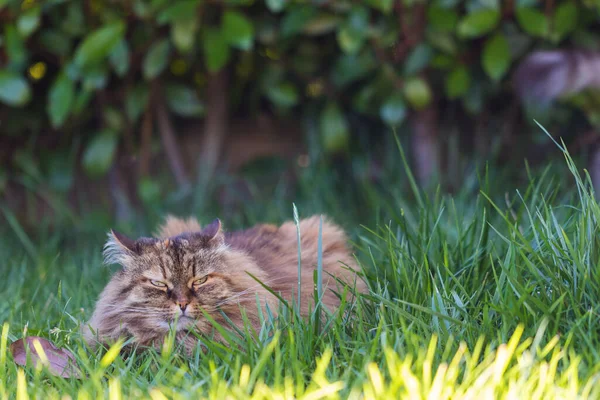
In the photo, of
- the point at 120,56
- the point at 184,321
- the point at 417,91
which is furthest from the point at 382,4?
the point at 184,321

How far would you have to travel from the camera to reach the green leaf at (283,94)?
3.71 m

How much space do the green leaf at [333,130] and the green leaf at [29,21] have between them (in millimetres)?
1406

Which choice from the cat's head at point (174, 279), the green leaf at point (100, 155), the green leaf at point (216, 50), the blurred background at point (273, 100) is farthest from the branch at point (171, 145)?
the cat's head at point (174, 279)

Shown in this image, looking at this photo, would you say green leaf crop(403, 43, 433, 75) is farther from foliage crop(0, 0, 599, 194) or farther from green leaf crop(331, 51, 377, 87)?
green leaf crop(331, 51, 377, 87)

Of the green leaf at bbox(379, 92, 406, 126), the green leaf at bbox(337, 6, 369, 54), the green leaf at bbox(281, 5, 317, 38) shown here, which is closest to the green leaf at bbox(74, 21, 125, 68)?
the green leaf at bbox(281, 5, 317, 38)

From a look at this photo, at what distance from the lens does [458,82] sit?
3.50m

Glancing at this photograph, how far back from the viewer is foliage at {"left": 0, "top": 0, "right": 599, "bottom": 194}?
334 centimetres

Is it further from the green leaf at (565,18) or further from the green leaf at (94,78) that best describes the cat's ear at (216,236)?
the green leaf at (565,18)

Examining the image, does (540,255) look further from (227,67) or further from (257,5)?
(227,67)

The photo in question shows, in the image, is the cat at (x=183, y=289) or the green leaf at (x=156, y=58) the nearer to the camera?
the cat at (x=183, y=289)

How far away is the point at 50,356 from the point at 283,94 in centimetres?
204

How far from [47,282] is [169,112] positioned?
1.60m

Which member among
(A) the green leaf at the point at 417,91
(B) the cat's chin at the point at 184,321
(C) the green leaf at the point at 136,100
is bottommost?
(B) the cat's chin at the point at 184,321

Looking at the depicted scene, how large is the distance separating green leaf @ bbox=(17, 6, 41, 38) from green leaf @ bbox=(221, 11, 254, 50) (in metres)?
0.83
